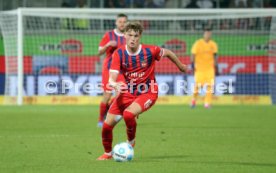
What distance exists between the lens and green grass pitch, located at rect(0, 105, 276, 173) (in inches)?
355

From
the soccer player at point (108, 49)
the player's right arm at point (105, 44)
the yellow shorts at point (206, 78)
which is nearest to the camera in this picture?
the player's right arm at point (105, 44)

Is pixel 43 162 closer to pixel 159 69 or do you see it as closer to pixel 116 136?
pixel 116 136

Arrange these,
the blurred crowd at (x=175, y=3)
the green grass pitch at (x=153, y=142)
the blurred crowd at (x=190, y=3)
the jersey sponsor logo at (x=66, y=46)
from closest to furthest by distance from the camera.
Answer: the green grass pitch at (x=153, y=142), the jersey sponsor logo at (x=66, y=46), the blurred crowd at (x=175, y=3), the blurred crowd at (x=190, y=3)

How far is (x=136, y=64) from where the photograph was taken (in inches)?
395

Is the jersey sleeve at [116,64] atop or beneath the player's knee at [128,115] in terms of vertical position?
atop

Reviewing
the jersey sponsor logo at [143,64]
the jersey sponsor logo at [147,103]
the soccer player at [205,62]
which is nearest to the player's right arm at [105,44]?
the jersey sponsor logo at [143,64]

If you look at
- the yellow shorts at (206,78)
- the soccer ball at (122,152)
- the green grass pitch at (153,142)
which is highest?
the yellow shorts at (206,78)

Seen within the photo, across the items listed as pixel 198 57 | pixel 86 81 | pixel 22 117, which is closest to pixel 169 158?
pixel 22 117

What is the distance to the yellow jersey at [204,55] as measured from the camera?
22188 millimetres

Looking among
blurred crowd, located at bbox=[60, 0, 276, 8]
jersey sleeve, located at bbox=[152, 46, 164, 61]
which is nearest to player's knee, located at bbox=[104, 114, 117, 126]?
jersey sleeve, located at bbox=[152, 46, 164, 61]

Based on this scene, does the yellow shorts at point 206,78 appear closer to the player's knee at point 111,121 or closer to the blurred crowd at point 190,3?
the blurred crowd at point 190,3

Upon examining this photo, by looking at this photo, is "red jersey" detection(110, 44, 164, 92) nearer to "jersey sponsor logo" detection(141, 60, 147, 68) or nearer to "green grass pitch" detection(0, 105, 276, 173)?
"jersey sponsor logo" detection(141, 60, 147, 68)

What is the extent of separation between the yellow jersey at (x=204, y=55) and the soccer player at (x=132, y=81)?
12048mm

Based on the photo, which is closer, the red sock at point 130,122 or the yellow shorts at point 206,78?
the red sock at point 130,122
